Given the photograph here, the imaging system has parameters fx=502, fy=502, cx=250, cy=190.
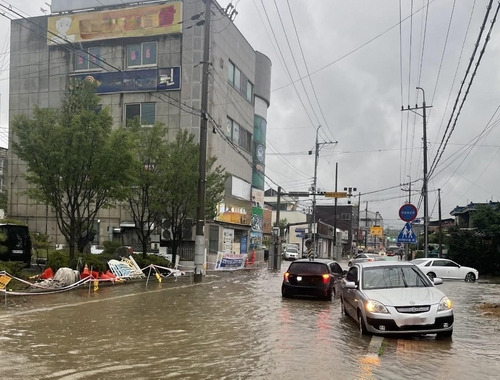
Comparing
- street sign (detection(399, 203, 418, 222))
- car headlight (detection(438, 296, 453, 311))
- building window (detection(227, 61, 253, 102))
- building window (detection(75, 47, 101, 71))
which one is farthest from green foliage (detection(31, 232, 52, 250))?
car headlight (detection(438, 296, 453, 311))

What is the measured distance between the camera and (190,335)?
927 cm

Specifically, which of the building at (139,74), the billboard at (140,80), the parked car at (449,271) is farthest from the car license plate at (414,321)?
the billboard at (140,80)

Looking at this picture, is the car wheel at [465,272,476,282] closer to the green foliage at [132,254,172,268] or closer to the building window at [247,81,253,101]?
the green foliage at [132,254,172,268]

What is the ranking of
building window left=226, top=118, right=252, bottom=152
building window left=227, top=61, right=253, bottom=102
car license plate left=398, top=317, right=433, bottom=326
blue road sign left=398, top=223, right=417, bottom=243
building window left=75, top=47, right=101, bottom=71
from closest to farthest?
car license plate left=398, top=317, right=433, bottom=326 → blue road sign left=398, top=223, right=417, bottom=243 → building window left=75, top=47, right=101, bottom=71 → building window left=226, top=118, right=252, bottom=152 → building window left=227, top=61, right=253, bottom=102

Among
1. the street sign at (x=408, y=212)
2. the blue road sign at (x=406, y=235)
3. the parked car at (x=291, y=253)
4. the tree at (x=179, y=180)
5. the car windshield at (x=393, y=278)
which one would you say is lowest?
the parked car at (x=291, y=253)

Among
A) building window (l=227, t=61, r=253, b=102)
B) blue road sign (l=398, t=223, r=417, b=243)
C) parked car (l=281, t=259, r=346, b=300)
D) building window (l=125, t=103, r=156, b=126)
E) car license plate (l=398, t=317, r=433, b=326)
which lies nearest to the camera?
car license plate (l=398, t=317, r=433, b=326)

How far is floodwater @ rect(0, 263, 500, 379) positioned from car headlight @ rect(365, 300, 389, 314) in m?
0.51

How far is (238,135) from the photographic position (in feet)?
134

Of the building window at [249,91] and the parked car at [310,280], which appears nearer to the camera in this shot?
the parked car at [310,280]

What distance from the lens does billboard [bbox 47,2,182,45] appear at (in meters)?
35.5

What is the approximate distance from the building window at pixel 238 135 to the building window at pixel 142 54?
725cm

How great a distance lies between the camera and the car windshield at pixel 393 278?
33.7 feet

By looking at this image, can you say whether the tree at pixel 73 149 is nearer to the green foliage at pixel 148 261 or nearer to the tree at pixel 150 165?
the tree at pixel 150 165

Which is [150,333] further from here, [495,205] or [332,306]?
[495,205]
